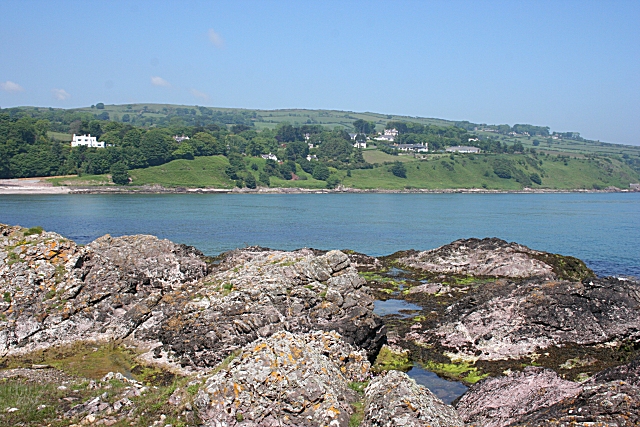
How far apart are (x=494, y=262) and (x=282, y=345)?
28114mm

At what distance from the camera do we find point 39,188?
150000 mm

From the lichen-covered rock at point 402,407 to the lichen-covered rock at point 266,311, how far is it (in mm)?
5873

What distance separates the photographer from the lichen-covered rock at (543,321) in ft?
65.1

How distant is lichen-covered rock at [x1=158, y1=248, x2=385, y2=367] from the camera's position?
17.7m

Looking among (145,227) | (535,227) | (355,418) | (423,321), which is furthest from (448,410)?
(535,227)

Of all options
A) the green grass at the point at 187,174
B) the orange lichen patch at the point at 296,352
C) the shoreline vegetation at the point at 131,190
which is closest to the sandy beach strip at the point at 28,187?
the shoreline vegetation at the point at 131,190

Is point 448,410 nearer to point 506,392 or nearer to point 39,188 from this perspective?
point 506,392

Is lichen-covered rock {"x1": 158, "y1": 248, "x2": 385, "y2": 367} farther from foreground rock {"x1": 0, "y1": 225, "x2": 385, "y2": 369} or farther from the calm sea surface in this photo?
the calm sea surface

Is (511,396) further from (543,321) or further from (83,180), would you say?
(83,180)

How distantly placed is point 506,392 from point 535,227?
75898 millimetres

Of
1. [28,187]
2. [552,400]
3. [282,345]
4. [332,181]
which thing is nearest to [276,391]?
[282,345]

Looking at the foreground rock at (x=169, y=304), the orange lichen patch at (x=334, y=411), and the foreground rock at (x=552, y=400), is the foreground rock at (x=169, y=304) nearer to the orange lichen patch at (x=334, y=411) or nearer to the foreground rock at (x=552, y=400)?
the foreground rock at (x=552, y=400)

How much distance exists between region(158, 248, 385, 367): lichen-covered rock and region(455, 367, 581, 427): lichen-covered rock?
498 cm

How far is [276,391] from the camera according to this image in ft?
36.4
